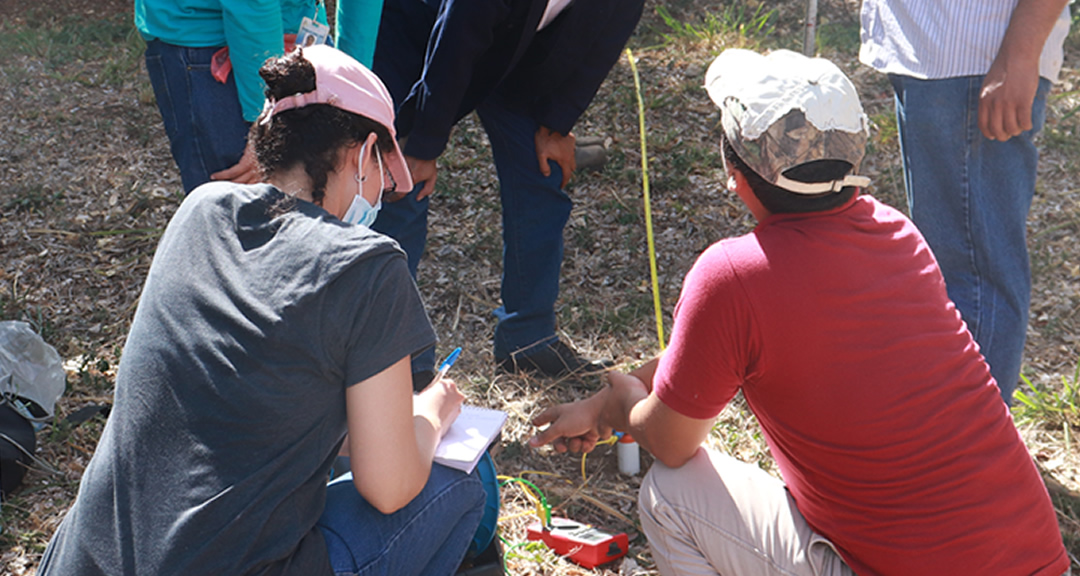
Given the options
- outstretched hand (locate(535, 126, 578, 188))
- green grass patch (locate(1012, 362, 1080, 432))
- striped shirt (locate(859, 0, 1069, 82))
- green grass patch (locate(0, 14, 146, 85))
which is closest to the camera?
striped shirt (locate(859, 0, 1069, 82))

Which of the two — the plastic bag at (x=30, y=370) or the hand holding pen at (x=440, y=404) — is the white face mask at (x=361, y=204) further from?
the plastic bag at (x=30, y=370)

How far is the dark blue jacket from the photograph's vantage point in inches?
100

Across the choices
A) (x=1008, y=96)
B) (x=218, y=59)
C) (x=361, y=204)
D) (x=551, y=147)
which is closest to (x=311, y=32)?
(x=218, y=59)

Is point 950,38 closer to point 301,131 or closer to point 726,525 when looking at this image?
point 726,525

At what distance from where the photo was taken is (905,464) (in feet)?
4.99

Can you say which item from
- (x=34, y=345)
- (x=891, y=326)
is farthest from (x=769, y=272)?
(x=34, y=345)

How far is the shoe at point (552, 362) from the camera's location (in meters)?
3.10

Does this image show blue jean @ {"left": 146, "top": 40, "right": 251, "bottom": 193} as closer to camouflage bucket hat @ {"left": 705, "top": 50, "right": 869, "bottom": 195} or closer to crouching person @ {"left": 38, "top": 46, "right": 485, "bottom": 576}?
crouching person @ {"left": 38, "top": 46, "right": 485, "bottom": 576}

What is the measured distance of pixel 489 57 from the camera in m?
2.75

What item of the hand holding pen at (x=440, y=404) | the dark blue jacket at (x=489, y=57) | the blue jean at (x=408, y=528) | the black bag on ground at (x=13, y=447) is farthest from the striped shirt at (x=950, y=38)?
the black bag on ground at (x=13, y=447)

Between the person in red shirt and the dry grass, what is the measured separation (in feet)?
2.79

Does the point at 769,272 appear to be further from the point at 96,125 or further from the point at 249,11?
the point at 96,125

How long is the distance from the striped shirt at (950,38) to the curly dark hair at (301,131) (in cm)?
154

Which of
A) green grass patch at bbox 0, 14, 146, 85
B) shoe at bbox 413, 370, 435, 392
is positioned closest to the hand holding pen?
shoe at bbox 413, 370, 435, 392
